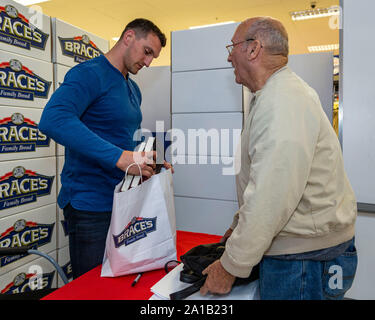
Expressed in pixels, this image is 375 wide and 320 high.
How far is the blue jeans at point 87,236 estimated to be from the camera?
1.22 metres

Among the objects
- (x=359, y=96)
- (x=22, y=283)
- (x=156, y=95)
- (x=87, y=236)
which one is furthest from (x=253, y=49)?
(x=156, y=95)

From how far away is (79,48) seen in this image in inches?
82.4

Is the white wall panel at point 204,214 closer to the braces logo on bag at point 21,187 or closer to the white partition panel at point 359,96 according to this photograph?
the white partition panel at point 359,96

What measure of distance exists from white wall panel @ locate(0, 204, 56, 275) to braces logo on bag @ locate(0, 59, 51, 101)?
678mm

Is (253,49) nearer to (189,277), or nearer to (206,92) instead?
(189,277)

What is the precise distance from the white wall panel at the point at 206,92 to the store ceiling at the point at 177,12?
8.97 feet

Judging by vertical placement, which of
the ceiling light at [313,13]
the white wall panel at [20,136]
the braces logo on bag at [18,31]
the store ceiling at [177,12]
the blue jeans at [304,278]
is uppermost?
the store ceiling at [177,12]

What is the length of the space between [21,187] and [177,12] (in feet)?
13.5

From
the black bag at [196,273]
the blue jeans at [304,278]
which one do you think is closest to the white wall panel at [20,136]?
the black bag at [196,273]

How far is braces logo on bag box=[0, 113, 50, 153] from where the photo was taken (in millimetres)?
1592

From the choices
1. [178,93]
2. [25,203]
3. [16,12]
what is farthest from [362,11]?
[25,203]

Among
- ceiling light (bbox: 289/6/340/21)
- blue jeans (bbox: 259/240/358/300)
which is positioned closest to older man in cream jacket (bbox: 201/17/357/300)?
blue jeans (bbox: 259/240/358/300)

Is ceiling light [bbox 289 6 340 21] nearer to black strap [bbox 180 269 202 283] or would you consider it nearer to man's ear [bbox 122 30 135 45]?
man's ear [bbox 122 30 135 45]
